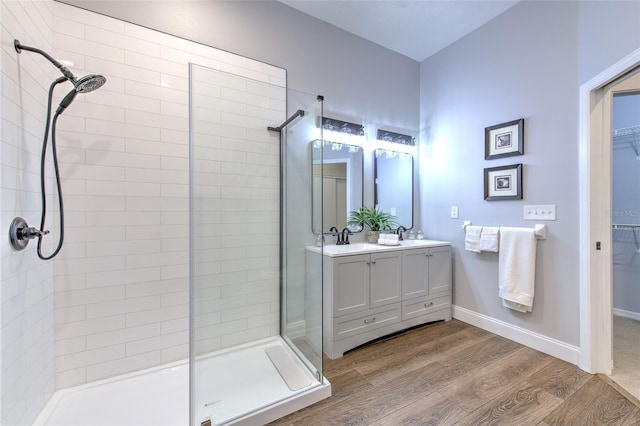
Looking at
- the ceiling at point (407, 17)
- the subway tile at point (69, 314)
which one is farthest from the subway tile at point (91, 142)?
the ceiling at point (407, 17)

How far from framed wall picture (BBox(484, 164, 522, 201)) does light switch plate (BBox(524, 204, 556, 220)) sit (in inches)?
5.0

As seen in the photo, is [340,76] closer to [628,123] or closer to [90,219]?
[90,219]

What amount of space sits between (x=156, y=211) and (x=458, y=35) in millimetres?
3277

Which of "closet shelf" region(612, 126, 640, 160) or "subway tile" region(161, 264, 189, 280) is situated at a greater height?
"closet shelf" region(612, 126, 640, 160)

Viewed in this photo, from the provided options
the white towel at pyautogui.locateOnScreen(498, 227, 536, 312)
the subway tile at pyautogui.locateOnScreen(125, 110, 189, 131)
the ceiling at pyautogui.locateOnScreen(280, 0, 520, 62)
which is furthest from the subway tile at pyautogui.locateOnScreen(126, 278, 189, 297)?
the white towel at pyautogui.locateOnScreen(498, 227, 536, 312)

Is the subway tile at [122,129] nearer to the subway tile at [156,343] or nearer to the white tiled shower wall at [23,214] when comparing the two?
the white tiled shower wall at [23,214]

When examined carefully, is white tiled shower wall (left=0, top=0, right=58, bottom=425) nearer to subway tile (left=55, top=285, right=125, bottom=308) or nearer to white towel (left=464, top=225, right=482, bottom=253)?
subway tile (left=55, top=285, right=125, bottom=308)

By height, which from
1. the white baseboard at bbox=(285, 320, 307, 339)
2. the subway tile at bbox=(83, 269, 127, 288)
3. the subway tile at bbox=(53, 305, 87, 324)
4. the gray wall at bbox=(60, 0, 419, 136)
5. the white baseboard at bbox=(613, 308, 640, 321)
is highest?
the gray wall at bbox=(60, 0, 419, 136)

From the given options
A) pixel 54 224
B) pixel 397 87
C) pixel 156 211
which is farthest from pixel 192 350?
pixel 397 87

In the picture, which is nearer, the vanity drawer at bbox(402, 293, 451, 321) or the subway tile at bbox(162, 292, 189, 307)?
the subway tile at bbox(162, 292, 189, 307)

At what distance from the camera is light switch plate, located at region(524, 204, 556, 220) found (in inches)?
81.4

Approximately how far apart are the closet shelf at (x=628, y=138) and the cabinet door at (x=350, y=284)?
289cm

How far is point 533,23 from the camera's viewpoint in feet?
7.20

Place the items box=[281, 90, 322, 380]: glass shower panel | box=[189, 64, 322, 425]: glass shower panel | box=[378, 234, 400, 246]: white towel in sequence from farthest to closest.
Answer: box=[378, 234, 400, 246]: white towel
box=[281, 90, 322, 380]: glass shower panel
box=[189, 64, 322, 425]: glass shower panel
